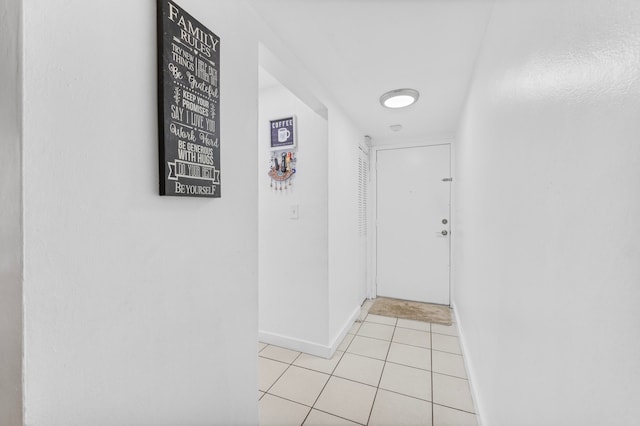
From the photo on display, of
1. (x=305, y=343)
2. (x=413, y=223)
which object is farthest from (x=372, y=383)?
(x=413, y=223)

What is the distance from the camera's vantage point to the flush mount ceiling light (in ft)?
7.19

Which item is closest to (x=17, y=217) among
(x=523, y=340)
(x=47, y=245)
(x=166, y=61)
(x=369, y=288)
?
(x=47, y=245)

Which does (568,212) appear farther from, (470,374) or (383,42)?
(470,374)

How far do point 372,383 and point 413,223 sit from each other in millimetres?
2162

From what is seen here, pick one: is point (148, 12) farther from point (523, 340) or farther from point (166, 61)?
point (523, 340)

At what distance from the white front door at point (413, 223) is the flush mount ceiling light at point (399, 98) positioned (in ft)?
4.36

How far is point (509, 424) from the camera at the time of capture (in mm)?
1037

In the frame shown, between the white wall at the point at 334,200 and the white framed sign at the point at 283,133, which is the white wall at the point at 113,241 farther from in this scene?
Result: the white framed sign at the point at 283,133

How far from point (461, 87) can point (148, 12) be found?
6.96 ft

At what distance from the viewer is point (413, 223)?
360 centimetres

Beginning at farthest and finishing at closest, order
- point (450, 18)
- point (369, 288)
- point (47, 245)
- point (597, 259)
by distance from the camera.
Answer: point (369, 288) → point (450, 18) → point (47, 245) → point (597, 259)

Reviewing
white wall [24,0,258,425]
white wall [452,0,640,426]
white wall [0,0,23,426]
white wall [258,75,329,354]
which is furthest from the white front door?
white wall [0,0,23,426]

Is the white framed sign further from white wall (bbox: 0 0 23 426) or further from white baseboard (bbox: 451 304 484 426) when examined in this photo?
white baseboard (bbox: 451 304 484 426)

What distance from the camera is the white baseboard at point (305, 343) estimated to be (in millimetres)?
2279
